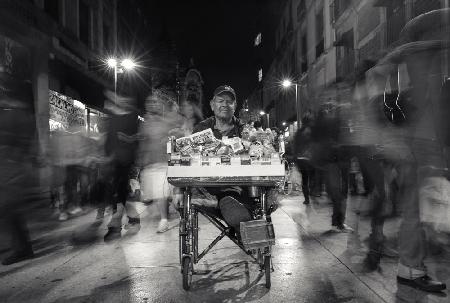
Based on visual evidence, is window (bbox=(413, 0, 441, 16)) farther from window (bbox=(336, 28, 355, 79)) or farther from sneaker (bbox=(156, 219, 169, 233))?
sneaker (bbox=(156, 219, 169, 233))

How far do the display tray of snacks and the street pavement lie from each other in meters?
0.97

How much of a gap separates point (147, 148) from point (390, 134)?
14.6ft

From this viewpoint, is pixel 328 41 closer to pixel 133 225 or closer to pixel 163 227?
pixel 133 225

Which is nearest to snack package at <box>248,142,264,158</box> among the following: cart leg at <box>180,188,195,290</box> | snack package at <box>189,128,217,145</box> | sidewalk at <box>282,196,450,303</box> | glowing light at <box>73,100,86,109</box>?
snack package at <box>189,128,217,145</box>

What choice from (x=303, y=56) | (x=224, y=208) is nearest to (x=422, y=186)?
(x=224, y=208)

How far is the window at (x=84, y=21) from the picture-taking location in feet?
62.3

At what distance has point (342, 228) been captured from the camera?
21.2 ft

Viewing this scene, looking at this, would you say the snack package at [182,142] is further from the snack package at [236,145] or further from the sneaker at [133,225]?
the sneaker at [133,225]

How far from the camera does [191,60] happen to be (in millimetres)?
77062

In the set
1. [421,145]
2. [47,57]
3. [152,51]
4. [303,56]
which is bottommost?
[421,145]

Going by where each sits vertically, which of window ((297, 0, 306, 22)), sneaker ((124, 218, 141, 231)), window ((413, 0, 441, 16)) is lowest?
sneaker ((124, 218, 141, 231))

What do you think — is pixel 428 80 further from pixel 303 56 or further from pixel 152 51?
pixel 152 51

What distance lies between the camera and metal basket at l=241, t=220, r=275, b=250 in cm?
336

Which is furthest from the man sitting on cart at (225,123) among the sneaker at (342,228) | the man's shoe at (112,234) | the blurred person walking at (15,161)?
the sneaker at (342,228)
